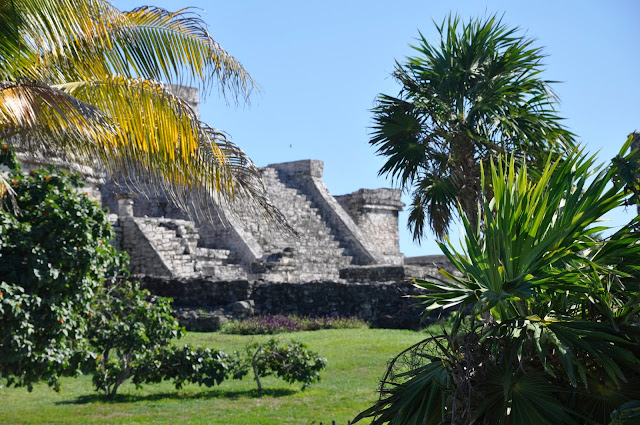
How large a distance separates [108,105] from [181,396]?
4.71 meters

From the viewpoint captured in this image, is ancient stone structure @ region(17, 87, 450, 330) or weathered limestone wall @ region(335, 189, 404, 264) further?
weathered limestone wall @ region(335, 189, 404, 264)

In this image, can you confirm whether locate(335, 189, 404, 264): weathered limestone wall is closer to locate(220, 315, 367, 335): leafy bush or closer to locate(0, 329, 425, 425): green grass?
locate(220, 315, 367, 335): leafy bush

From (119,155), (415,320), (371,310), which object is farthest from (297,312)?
(119,155)

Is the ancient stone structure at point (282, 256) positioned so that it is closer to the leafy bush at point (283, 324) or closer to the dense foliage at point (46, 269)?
the leafy bush at point (283, 324)

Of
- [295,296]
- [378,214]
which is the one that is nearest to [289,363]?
[295,296]

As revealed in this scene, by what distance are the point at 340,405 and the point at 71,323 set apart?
10.1 feet

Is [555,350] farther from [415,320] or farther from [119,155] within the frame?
[415,320]

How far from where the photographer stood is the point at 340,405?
26.9ft

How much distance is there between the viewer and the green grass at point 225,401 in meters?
7.88

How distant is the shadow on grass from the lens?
9.05 m

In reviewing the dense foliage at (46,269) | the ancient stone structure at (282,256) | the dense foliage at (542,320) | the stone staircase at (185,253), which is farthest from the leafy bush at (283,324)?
the dense foliage at (542,320)

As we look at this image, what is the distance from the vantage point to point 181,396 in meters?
9.28

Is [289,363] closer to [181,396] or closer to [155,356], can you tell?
[181,396]

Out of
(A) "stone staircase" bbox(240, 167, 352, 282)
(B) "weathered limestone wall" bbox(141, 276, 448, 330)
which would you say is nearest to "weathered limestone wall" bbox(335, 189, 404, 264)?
(A) "stone staircase" bbox(240, 167, 352, 282)
